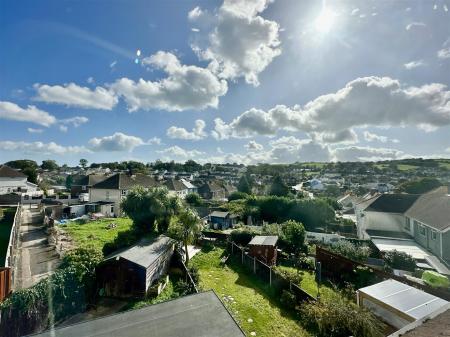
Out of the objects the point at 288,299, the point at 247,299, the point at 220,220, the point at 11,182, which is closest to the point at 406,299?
the point at 288,299

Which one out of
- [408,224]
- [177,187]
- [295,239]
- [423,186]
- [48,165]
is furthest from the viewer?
[48,165]

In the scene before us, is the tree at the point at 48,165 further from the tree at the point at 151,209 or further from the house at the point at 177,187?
the tree at the point at 151,209

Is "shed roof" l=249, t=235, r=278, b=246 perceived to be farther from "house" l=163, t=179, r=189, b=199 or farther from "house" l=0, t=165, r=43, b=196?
"house" l=0, t=165, r=43, b=196

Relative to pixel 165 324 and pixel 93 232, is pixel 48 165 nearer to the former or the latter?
pixel 93 232

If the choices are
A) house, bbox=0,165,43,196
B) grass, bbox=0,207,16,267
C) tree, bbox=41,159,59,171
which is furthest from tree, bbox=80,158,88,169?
grass, bbox=0,207,16,267

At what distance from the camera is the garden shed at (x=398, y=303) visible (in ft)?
37.2

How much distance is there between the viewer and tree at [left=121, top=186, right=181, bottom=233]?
25.0 m

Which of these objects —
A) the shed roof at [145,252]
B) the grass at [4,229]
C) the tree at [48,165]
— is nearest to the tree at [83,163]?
the tree at [48,165]

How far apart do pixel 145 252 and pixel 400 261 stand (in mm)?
19814

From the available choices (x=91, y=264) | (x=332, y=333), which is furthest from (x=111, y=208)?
(x=332, y=333)

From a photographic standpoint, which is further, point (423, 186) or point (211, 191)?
point (211, 191)

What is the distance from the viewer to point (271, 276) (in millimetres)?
18234

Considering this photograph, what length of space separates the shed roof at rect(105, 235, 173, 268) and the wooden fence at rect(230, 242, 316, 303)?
6744 millimetres

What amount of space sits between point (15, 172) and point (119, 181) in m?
39.5
